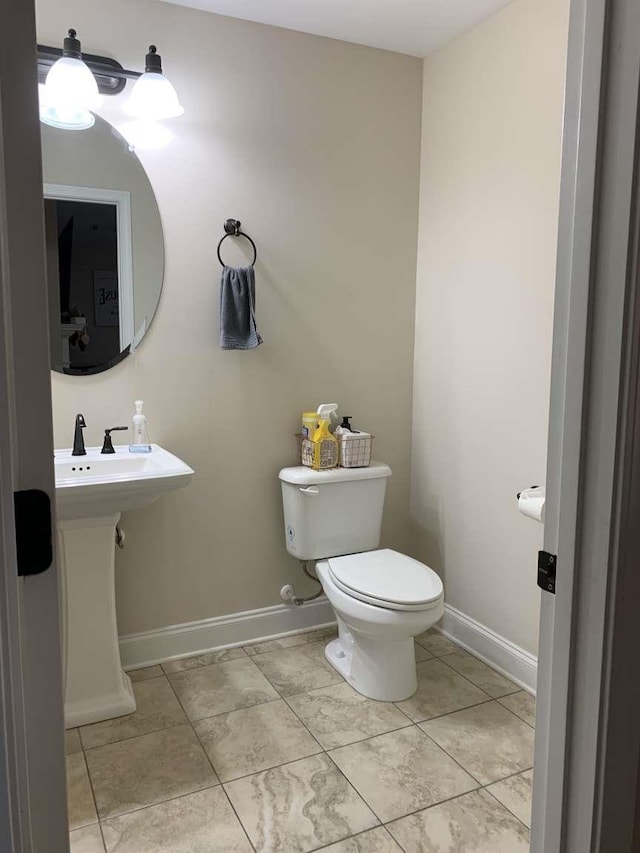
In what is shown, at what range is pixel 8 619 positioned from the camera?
72 centimetres

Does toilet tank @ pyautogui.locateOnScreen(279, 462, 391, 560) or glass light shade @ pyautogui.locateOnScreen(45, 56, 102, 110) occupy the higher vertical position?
glass light shade @ pyautogui.locateOnScreen(45, 56, 102, 110)

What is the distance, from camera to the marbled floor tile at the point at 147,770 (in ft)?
6.08

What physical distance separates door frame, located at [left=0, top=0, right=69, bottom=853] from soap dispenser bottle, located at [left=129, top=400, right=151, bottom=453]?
1.63 m

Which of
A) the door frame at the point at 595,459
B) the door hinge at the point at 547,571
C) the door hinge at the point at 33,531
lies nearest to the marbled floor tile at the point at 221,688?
the door frame at the point at 595,459

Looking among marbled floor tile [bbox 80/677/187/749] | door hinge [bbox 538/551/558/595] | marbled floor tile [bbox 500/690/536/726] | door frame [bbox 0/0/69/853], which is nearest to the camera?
door frame [bbox 0/0/69/853]

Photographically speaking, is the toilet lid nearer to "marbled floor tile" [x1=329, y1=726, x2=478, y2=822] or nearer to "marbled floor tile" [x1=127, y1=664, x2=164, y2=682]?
"marbled floor tile" [x1=329, y1=726, x2=478, y2=822]

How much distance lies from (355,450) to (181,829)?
4.69 ft

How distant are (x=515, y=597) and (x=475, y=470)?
504mm

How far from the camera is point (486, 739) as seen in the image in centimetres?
213

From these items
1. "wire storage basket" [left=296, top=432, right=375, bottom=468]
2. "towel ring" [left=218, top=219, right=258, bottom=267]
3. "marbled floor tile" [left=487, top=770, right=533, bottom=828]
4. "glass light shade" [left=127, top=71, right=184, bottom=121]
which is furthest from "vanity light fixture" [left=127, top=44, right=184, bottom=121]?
"marbled floor tile" [left=487, top=770, right=533, bottom=828]

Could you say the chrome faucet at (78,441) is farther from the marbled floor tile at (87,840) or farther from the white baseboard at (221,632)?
the marbled floor tile at (87,840)

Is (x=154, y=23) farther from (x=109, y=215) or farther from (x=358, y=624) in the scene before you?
(x=358, y=624)

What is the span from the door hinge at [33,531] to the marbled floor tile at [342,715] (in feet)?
5.28

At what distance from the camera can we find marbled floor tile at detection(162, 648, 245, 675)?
2.58 m
